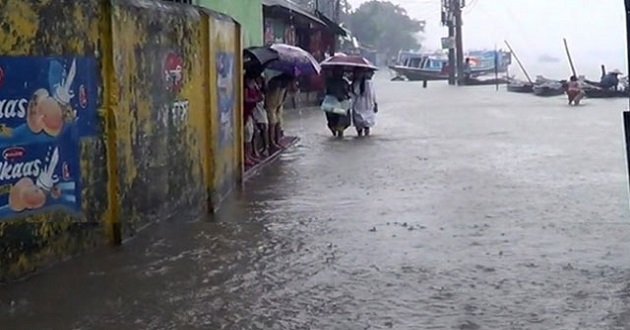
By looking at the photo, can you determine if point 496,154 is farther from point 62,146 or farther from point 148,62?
point 62,146

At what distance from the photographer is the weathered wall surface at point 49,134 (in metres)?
6.77

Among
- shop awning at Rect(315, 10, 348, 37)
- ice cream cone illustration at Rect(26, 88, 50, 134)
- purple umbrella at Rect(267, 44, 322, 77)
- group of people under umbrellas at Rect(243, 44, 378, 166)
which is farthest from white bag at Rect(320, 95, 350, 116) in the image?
shop awning at Rect(315, 10, 348, 37)

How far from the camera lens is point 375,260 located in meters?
7.69

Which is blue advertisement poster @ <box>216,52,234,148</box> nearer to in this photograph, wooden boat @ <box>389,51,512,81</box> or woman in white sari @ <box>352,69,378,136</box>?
woman in white sari @ <box>352,69,378,136</box>

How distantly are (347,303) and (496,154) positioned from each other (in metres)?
9.78

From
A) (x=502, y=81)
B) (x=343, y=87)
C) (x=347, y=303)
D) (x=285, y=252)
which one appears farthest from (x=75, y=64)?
(x=502, y=81)

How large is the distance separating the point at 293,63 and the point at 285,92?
0.60m

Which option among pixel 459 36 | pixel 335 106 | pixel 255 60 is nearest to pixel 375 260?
pixel 255 60

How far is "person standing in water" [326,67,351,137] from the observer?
19.7 metres

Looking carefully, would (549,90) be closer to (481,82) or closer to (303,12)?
(303,12)

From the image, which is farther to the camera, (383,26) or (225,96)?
(383,26)

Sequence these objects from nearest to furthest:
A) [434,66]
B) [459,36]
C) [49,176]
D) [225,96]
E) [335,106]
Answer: [49,176], [225,96], [335,106], [459,36], [434,66]

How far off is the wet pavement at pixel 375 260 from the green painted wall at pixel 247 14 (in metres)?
4.88

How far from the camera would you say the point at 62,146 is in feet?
24.4
